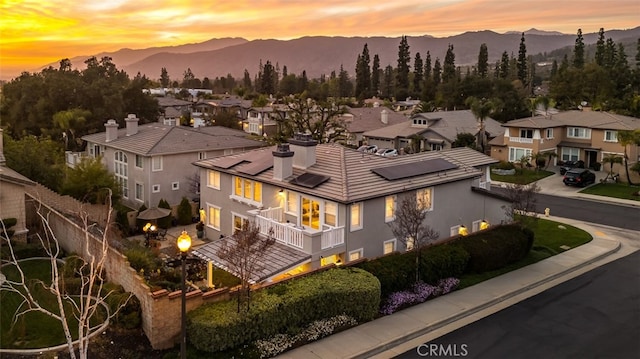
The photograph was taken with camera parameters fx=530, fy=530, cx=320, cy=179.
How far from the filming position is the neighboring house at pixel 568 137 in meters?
48.2

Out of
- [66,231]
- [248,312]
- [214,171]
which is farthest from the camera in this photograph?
[214,171]

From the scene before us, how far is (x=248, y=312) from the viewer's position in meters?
15.8

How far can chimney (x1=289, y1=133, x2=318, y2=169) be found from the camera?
2444cm

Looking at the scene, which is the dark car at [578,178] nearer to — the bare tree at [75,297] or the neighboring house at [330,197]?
the neighboring house at [330,197]

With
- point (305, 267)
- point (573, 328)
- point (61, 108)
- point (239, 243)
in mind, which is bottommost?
point (573, 328)

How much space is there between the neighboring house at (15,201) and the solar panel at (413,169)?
16.1 meters

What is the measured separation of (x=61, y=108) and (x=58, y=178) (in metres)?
25.9

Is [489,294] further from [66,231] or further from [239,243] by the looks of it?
[66,231]

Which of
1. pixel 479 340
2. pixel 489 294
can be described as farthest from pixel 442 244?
pixel 479 340

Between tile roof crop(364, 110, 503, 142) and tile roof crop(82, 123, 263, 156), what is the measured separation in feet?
74.4

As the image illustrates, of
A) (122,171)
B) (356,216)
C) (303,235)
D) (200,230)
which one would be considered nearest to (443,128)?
(122,171)

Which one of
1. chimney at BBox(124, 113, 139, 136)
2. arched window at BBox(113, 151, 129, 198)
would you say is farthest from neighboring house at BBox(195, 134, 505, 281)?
chimney at BBox(124, 113, 139, 136)

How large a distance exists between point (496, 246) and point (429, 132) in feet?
116

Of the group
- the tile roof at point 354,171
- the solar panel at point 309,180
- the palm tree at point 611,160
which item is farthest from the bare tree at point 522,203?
the palm tree at point 611,160
